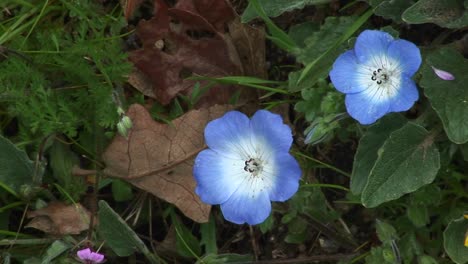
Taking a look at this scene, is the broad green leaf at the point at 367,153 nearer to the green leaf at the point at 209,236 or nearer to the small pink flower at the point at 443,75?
the small pink flower at the point at 443,75

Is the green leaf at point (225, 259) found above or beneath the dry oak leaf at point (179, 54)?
beneath

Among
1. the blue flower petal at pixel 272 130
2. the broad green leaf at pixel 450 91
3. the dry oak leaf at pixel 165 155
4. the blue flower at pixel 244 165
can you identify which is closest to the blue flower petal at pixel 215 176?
the blue flower at pixel 244 165

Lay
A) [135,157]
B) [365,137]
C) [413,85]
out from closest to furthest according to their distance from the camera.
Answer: [413,85] < [365,137] < [135,157]

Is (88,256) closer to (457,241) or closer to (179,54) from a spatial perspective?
(179,54)

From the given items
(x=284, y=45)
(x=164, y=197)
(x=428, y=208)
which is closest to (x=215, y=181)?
(x=164, y=197)

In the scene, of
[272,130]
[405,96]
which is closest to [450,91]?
[405,96]

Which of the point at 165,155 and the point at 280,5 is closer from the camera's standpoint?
the point at 280,5

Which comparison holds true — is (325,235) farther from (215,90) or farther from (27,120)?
Answer: (27,120)
